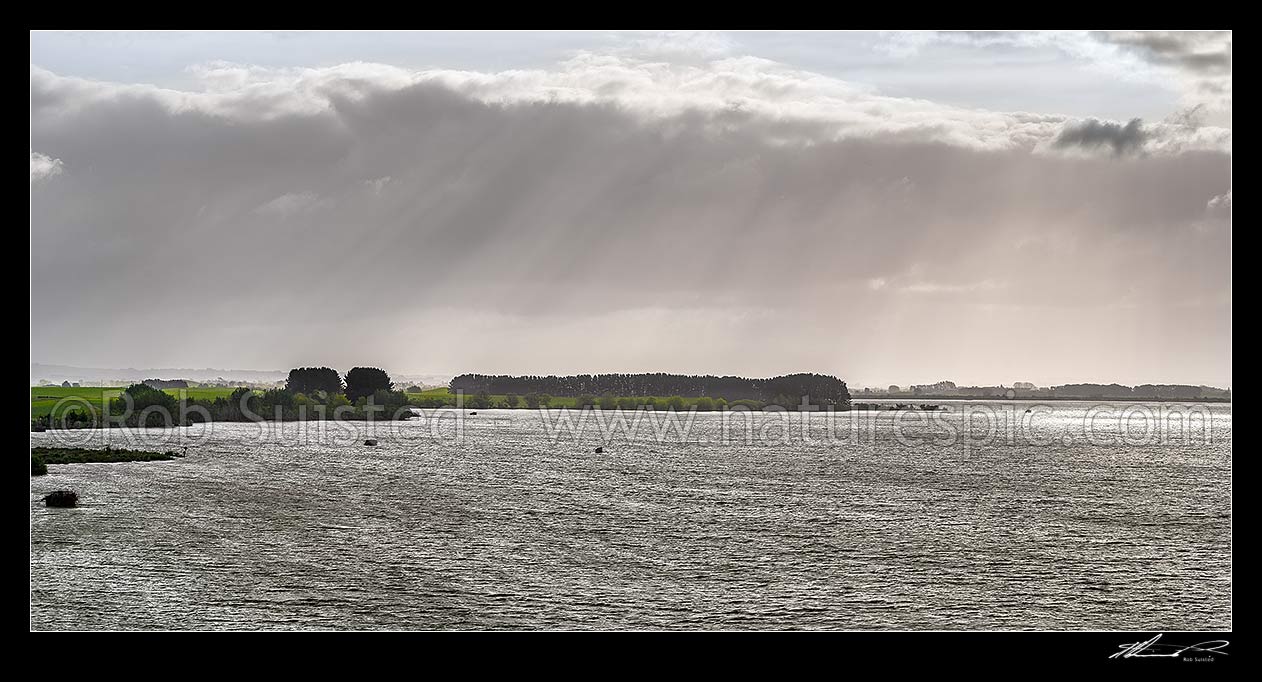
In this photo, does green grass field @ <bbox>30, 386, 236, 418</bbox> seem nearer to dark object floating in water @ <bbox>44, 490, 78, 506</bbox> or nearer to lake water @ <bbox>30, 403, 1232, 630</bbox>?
lake water @ <bbox>30, 403, 1232, 630</bbox>

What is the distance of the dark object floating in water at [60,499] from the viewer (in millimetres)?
38406

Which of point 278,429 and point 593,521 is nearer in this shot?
point 593,521

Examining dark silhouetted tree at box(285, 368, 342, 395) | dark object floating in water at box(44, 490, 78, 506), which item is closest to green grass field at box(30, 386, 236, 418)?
dark silhouetted tree at box(285, 368, 342, 395)

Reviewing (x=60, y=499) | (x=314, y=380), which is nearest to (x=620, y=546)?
(x=60, y=499)

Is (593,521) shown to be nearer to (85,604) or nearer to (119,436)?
(85,604)

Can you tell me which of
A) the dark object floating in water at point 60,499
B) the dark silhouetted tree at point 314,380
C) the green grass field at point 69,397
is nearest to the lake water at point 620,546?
the dark object floating in water at point 60,499

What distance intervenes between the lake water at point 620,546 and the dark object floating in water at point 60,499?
3.42 feet

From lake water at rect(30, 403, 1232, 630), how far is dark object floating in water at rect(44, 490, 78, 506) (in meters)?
1.04

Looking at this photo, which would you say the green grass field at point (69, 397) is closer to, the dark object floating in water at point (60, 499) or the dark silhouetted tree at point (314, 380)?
the dark silhouetted tree at point (314, 380)

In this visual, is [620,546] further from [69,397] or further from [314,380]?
[314,380]
